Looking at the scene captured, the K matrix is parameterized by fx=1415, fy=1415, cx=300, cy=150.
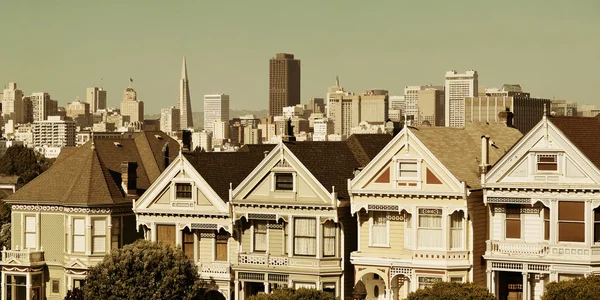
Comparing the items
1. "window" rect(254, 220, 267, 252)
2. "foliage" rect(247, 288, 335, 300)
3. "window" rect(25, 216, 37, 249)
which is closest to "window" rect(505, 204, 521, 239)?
"foliage" rect(247, 288, 335, 300)

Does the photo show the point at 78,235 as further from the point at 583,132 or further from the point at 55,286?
the point at 583,132

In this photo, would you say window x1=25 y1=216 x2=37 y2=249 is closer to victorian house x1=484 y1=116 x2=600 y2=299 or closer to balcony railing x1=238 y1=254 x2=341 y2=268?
balcony railing x1=238 y1=254 x2=341 y2=268

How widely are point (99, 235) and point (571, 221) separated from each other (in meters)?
18.2

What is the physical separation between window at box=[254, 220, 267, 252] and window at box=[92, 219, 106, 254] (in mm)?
6549

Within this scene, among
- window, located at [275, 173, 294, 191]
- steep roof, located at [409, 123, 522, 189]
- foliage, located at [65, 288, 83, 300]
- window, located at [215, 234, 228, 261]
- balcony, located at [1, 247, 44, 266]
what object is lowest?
foliage, located at [65, 288, 83, 300]

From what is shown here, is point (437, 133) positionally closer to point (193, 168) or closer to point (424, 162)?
point (424, 162)

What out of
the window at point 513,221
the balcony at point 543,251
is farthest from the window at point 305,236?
the window at point 513,221

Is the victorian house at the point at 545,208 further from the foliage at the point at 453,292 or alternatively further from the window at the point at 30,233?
the window at the point at 30,233

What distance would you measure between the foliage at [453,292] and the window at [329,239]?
473cm

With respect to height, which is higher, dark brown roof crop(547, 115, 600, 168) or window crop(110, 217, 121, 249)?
dark brown roof crop(547, 115, 600, 168)

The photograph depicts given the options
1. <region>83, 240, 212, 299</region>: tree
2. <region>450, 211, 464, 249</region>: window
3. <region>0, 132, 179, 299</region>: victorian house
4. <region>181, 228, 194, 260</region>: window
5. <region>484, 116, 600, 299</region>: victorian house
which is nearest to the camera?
<region>484, 116, 600, 299</region>: victorian house

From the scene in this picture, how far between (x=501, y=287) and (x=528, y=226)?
239 centimetres

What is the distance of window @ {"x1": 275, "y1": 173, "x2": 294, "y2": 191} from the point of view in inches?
1891

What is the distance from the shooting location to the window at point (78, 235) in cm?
5238
